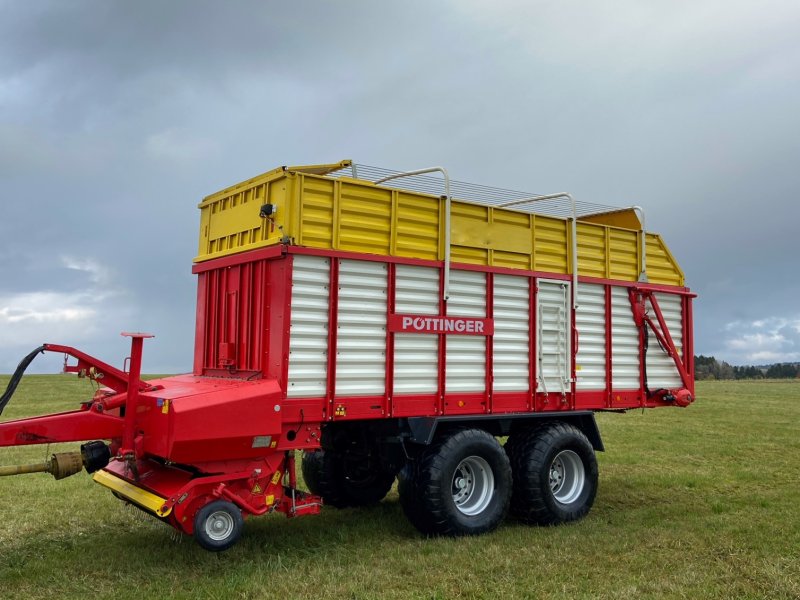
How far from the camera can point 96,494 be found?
991 centimetres

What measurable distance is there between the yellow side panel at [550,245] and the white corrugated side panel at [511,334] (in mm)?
401

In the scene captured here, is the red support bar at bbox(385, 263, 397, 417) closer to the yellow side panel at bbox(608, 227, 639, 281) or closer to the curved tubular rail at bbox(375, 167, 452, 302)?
the curved tubular rail at bbox(375, 167, 452, 302)

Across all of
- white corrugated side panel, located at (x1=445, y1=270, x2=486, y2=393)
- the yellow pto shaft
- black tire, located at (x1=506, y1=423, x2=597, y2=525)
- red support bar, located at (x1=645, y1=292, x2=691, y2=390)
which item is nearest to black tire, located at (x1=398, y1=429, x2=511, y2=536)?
black tire, located at (x1=506, y1=423, x2=597, y2=525)

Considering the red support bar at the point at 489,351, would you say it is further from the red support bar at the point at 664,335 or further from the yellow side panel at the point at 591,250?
the red support bar at the point at 664,335

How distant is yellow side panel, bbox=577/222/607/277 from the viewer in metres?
9.73

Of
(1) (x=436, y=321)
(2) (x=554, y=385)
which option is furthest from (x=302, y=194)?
(2) (x=554, y=385)

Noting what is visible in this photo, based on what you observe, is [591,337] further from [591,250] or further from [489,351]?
[489,351]

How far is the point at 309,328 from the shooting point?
728cm

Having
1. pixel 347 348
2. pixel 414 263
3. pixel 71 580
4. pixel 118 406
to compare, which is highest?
pixel 414 263

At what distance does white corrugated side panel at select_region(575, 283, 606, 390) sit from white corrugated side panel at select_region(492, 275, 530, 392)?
880 millimetres

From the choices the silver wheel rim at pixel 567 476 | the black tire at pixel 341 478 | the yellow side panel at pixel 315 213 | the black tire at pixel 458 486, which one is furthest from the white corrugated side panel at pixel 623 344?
the yellow side panel at pixel 315 213

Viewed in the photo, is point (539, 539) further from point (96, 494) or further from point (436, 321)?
point (96, 494)

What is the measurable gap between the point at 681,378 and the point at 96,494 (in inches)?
326

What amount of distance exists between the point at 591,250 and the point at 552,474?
298cm
